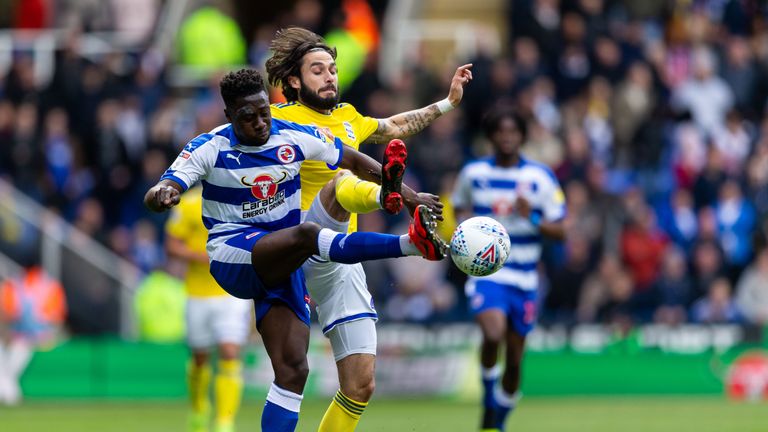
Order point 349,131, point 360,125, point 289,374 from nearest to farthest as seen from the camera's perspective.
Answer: point 289,374 → point 349,131 → point 360,125

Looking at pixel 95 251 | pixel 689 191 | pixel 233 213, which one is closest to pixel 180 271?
pixel 95 251

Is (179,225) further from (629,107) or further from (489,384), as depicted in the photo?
(629,107)

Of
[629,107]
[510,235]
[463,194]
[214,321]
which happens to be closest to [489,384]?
[510,235]

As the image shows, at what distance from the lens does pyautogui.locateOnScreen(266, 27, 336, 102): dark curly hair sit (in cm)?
1032

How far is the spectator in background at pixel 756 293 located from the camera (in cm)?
2070

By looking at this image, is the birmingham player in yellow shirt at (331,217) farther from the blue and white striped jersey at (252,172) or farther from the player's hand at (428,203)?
the player's hand at (428,203)

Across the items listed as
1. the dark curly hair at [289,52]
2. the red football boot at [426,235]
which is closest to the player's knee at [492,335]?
the dark curly hair at [289,52]

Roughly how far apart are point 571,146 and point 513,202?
26.6ft

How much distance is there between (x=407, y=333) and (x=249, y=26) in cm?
898

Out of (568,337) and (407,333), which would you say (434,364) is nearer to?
(407,333)

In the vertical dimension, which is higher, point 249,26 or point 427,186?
point 249,26

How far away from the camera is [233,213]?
9.65 m

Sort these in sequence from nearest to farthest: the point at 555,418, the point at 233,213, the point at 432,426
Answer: the point at 233,213, the point at 432,426, the point at 555,418

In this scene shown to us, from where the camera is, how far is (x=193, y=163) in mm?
9359
